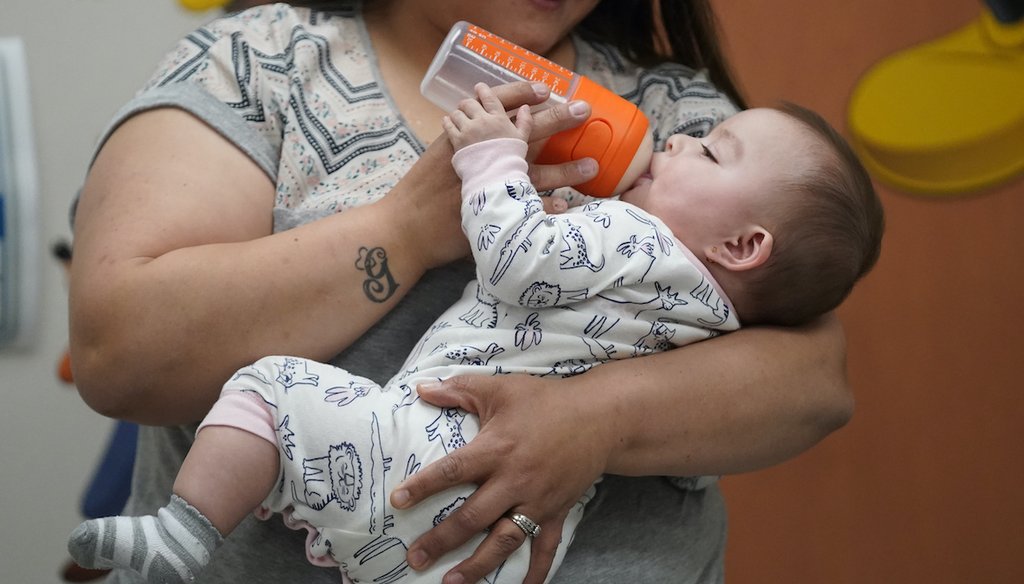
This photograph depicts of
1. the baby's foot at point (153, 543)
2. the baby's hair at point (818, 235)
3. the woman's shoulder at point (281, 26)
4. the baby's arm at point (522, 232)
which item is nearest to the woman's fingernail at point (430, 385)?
the baby's arm at point (522, 232)

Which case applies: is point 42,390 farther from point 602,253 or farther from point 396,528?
point 602,253

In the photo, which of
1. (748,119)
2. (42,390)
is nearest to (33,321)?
(42,390)

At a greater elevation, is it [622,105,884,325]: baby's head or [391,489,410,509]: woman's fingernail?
[622,105,884,325]: baby's head

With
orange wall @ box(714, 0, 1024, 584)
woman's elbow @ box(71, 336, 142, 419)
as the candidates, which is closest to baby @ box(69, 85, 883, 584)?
woman's elbow @ box(71, 336, 142, 419)

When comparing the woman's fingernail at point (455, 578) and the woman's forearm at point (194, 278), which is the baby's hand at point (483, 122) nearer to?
the woman's forearm at point (194, 278)

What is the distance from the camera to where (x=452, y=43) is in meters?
1.03

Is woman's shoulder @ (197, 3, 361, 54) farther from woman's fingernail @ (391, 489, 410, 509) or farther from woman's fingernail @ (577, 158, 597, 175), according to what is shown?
woman's fingernail @ (391, 489, 410, 509)

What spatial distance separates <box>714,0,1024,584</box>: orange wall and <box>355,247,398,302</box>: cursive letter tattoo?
1145mm

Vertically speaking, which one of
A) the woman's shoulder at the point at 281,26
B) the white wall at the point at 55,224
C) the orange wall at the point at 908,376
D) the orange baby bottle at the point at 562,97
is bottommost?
the orange wall at the point at 908,376

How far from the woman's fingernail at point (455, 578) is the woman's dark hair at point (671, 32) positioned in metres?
0.81

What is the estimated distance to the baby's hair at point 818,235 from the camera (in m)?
0.97

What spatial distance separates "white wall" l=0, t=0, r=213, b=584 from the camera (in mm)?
1736

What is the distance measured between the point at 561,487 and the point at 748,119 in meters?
0.45

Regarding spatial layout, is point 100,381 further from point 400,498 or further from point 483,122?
point 483,122
